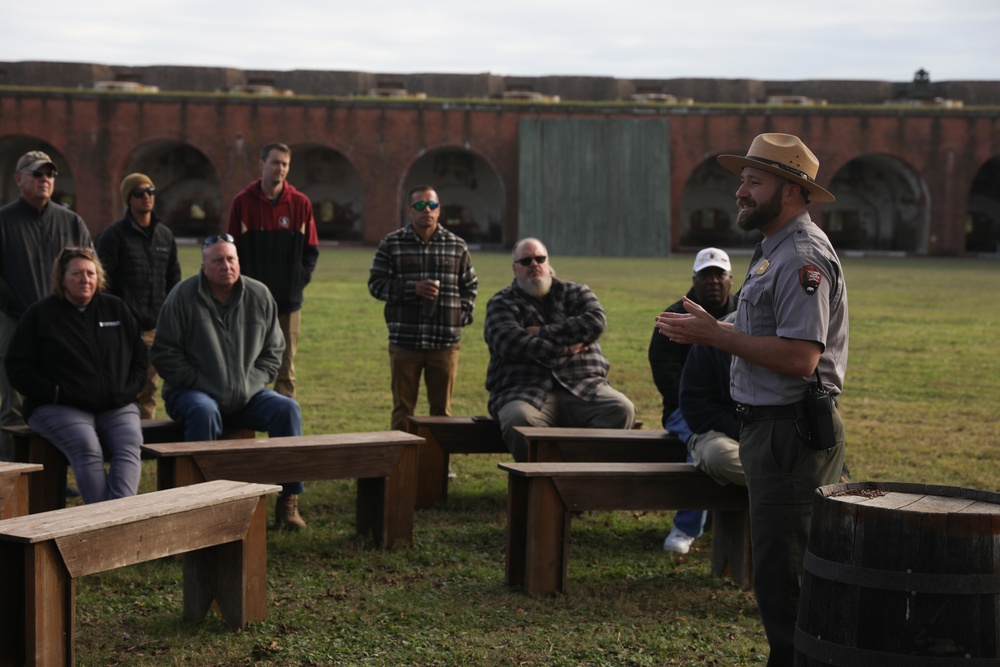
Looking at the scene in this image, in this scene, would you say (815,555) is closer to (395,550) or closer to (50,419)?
(395,550)

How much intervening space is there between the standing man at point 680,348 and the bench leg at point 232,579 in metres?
2.15

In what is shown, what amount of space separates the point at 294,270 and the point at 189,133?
2934 cm

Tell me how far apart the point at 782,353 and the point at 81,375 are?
3626 mm

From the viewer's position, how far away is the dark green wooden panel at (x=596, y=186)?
3581 centimetres

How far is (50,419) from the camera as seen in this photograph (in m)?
5.70

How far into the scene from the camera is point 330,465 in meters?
5.71

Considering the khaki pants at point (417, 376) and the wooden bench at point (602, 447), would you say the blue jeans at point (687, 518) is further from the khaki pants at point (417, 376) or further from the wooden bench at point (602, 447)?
the khaki pants at point (417, 376)

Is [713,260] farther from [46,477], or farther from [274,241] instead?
[46,477]

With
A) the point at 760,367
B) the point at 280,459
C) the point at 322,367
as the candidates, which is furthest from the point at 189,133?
the point at 760,367

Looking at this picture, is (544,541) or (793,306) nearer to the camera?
(793,306)

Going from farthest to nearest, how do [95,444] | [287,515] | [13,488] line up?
[287,515]
[95,444]
[13,488]

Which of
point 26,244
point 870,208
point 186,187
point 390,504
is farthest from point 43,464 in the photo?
point 870,208

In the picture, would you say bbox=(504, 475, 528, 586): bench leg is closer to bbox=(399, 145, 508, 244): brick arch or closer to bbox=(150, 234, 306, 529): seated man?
bbox=(150, 234, 306, 529): seated man

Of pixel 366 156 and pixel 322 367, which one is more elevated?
pixel 366 156
